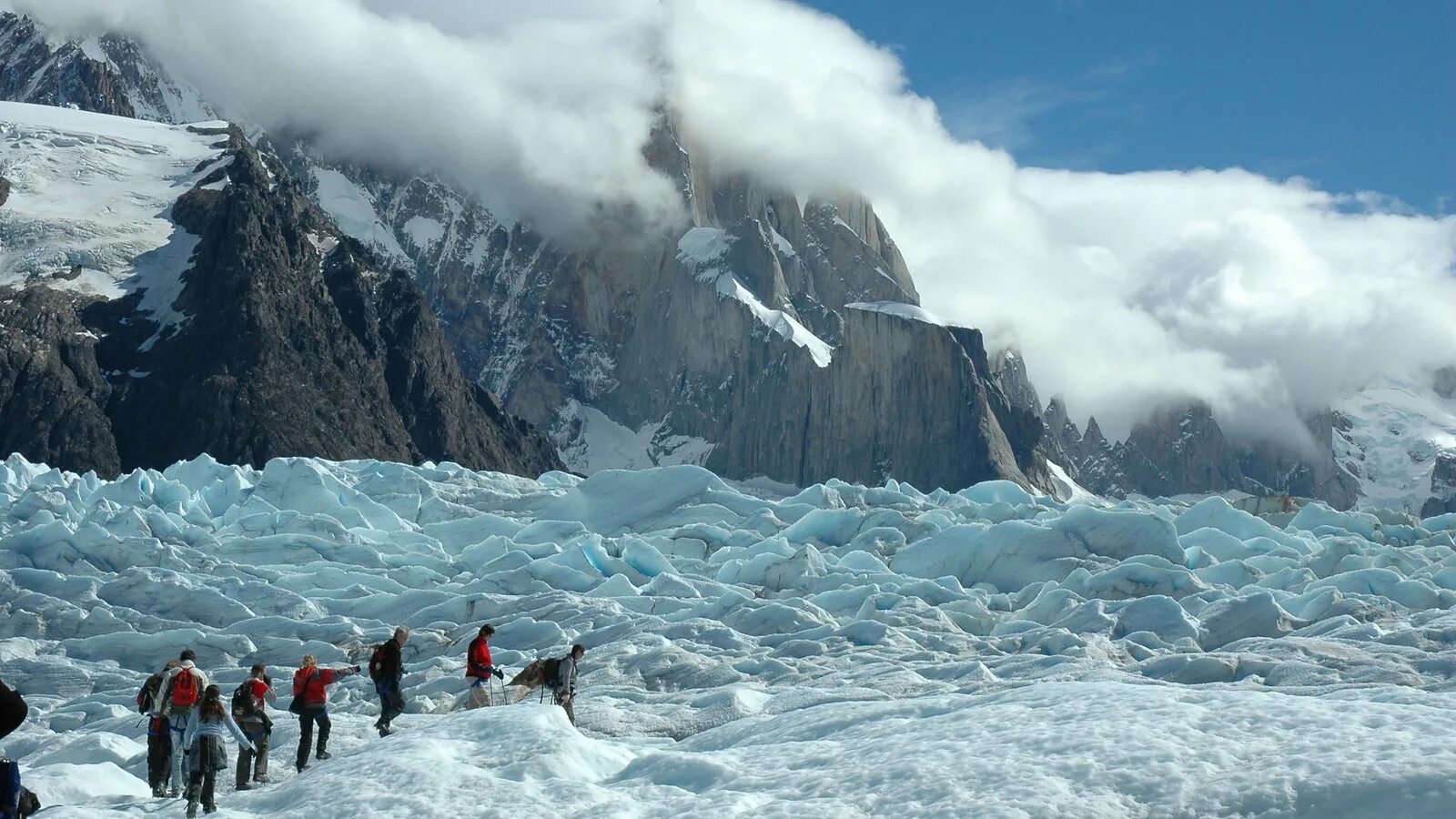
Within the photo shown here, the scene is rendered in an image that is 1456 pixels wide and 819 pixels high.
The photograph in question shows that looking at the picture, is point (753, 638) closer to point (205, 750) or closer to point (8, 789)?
point (205, 750)

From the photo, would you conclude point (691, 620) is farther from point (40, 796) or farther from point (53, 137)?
point (53, 137)

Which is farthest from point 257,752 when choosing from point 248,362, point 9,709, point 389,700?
point 248,362

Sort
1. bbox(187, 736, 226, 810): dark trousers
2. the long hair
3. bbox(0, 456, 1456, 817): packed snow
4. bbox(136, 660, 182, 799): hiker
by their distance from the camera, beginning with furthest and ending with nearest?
1. bbox(136, 660, 182, 799): hiker
2. the long hair
3. bbox(187, 736, 226, 810): dark trousers
4. bbox(0, 456, 1456, 817): packed snow

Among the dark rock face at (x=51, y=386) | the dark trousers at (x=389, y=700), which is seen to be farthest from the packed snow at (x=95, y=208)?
the dark trousers at (x=389, y=700)

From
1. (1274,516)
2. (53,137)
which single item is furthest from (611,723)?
(53,137)

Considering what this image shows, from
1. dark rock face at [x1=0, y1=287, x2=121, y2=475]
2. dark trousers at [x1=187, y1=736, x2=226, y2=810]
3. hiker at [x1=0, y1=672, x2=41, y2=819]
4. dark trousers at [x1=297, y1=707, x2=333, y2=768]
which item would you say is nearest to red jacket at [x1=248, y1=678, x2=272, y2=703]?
dark trousers at [x1=297, y1=707, x2=333, y2=768]

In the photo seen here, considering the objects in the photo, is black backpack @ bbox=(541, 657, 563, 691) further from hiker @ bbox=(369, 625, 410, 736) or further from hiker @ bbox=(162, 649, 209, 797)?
hiker @ bbox=(162, 649, 209, 797)
